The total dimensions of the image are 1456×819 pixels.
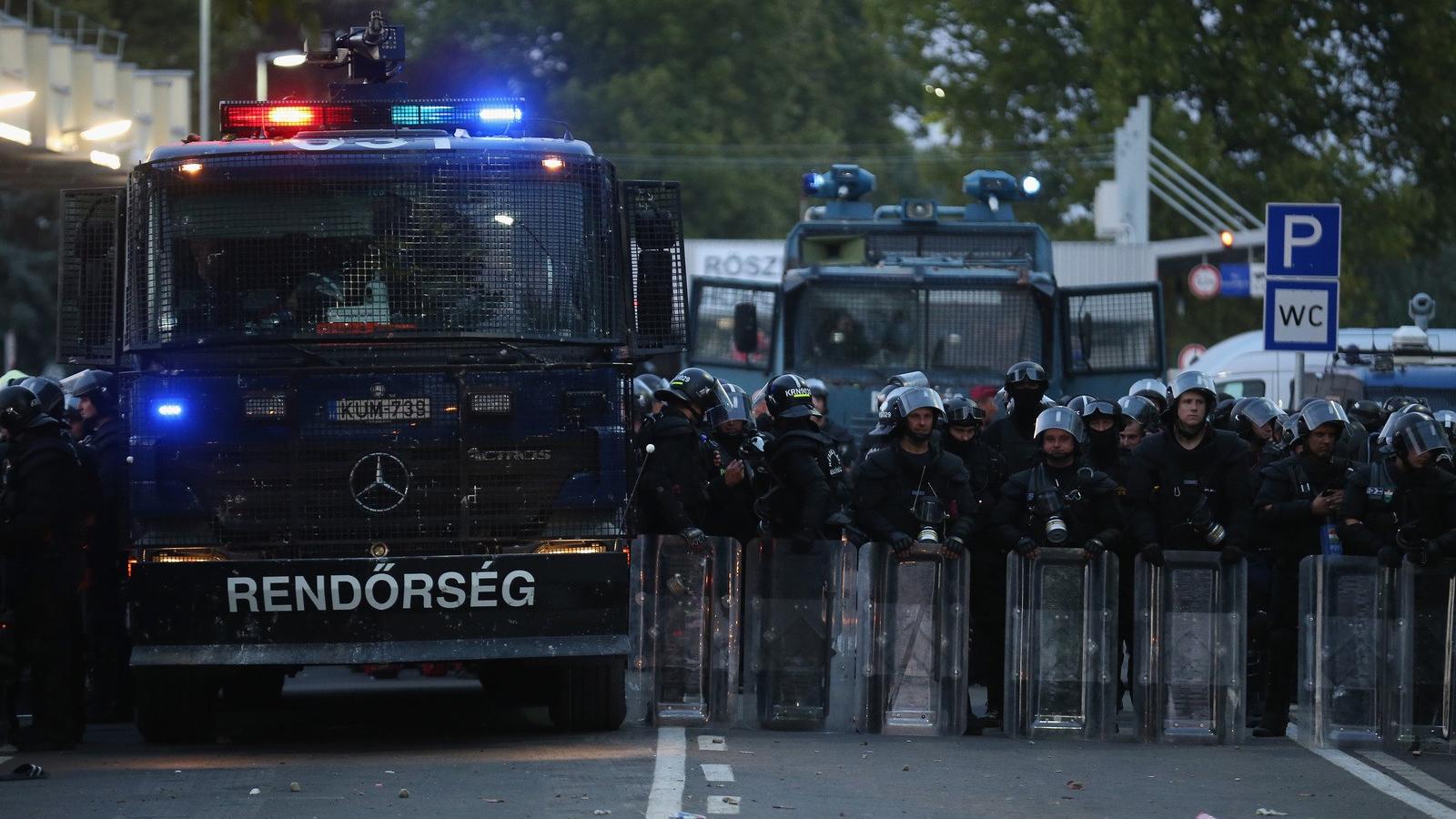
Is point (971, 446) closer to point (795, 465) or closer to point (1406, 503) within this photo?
point (795, 465)

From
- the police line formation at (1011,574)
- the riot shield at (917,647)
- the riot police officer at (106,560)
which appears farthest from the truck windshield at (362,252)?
the riot shield at (917,647)

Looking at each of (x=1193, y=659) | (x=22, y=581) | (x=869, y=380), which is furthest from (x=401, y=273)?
(x=869, y=380)

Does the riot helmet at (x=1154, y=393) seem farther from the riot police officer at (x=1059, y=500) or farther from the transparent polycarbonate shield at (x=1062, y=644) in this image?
the transparent polycarbonate shield at (x=1062, y=644)

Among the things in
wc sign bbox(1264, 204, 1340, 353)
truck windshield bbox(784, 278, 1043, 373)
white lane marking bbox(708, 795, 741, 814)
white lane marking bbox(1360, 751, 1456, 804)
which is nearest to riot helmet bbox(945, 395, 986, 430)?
white lane marking bbox(1360, 751, 1456, 804)

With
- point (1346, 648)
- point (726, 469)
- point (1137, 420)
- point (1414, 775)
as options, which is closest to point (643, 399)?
point (726, 469)

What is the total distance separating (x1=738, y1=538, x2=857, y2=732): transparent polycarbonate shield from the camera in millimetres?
12734

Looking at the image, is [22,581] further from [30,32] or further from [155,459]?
[30,32]

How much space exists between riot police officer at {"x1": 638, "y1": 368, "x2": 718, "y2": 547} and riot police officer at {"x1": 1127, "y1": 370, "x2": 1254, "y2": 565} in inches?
87.9

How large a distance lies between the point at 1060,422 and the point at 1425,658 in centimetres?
210

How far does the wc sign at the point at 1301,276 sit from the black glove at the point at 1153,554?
440 centimetres

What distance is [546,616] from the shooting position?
444 inches

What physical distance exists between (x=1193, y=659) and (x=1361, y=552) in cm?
100

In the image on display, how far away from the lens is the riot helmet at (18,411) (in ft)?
39.2

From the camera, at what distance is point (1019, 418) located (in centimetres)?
1479
